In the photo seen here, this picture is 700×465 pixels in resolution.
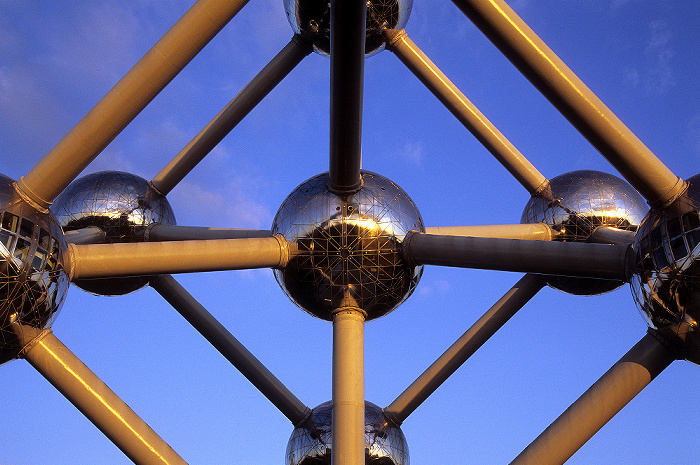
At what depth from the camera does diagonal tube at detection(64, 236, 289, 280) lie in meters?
8.12

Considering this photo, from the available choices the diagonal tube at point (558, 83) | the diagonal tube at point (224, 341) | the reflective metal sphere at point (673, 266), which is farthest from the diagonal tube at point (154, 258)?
the reflective metal sphere at point (673, 266)

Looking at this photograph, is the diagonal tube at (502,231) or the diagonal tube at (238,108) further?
the diagonal tube at (238,108)

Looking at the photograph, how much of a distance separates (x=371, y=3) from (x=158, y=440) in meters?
7.83

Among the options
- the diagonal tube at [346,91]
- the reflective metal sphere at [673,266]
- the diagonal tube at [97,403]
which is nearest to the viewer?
the diagonal tube at [346,91]

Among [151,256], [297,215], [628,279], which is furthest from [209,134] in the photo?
[628,279]

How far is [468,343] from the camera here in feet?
37.8

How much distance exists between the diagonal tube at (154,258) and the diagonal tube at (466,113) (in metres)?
5.47

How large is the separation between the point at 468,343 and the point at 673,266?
16.1 feet

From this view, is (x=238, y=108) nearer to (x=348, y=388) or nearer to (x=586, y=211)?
(x=348, y=388)

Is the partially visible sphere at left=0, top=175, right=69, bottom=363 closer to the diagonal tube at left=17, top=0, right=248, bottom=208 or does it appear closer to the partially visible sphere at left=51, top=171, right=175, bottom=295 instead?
the diagonal tube at left=17, top=0, right=248, bottom=208

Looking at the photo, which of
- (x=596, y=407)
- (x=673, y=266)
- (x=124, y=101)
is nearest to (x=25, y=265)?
(x=124, y=101)

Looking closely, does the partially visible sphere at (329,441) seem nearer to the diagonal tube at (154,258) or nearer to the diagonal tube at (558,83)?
the diagonal tube at (154,258)

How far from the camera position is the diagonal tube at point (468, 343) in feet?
37.9

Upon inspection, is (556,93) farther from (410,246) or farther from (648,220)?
(410,246)
